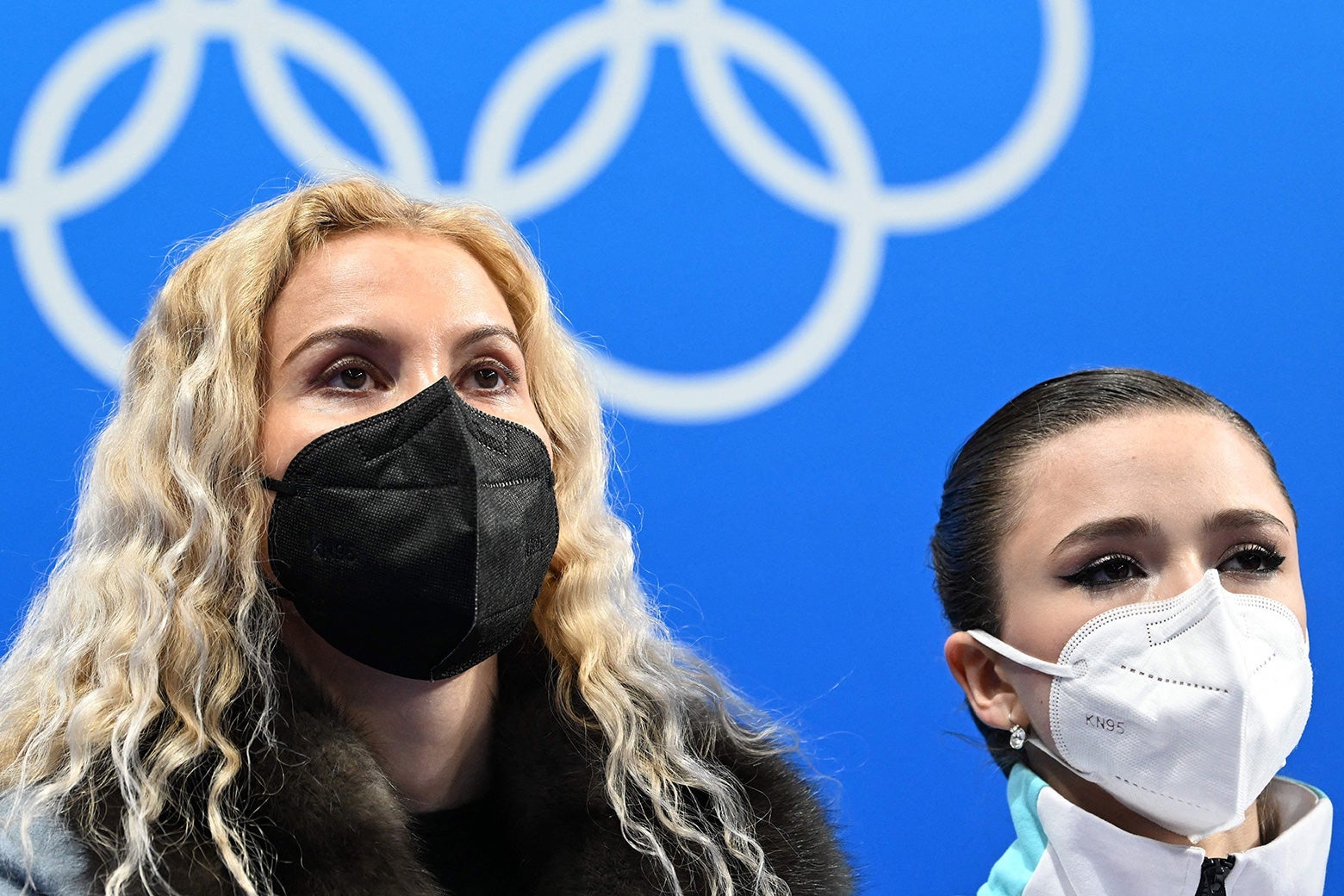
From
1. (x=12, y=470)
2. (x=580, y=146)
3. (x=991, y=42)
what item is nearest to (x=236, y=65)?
(x=580, y=146)

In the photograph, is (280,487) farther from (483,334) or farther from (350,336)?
(483,334)

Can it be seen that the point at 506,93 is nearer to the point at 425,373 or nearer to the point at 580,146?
the point at 580,146

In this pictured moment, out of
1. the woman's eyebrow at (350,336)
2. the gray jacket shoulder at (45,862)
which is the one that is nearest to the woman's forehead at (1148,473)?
the woman's eyebrow at (350,336)

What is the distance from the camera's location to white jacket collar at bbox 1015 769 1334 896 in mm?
1596

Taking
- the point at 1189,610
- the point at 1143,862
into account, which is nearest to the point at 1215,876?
the point at 1143,862

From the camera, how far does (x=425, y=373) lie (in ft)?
5.57

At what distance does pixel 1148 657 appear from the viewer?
158 cm

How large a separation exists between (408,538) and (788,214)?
4.77ft

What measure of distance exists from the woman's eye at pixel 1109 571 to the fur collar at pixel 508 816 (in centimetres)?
51

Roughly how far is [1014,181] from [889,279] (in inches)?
13.9

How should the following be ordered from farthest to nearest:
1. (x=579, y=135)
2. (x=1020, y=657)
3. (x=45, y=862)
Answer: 1. (x=579, y=135)
2. (x=1020, y=657)
3. (x=45, y=862)

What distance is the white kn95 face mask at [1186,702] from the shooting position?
5.10 ft

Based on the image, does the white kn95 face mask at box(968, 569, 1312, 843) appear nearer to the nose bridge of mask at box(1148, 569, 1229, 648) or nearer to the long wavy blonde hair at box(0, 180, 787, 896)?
the nose bridge of mask at box(1148, 569, 1229, 648)

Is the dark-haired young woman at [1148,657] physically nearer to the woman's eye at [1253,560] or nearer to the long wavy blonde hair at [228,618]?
the woman's eye at [1253,560]
